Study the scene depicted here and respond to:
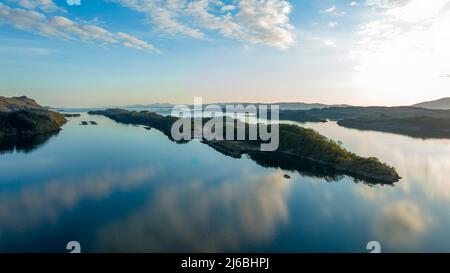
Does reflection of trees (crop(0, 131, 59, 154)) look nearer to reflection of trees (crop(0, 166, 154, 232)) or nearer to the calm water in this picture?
the calm water

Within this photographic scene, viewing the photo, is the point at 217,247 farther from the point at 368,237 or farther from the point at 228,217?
the point at 368,237

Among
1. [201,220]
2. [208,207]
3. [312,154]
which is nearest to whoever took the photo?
[201,220]

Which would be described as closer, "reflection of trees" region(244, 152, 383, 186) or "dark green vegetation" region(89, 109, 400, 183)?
"reflection of trees" region(244, 152, 383, 186)

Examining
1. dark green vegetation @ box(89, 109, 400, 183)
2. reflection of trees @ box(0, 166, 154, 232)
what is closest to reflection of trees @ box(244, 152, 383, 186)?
dark green vegetation @ box(89, 109, 400, 183)

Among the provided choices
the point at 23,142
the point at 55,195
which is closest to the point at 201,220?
the point at 55,195

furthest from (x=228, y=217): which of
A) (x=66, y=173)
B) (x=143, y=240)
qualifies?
(x=66, y=173)

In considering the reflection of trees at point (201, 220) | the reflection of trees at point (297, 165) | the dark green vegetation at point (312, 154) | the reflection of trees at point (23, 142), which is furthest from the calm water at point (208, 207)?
the reflection of trees at point (23, 142)

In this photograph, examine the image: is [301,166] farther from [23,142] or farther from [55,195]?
[23,142]

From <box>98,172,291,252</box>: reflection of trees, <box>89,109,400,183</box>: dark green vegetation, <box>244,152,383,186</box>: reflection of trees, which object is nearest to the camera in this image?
<box>98,172,291,252</box>: reflection of trees
